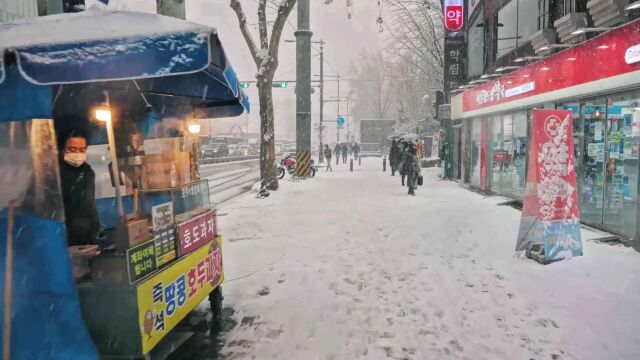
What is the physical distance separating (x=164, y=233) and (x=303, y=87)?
19157mm

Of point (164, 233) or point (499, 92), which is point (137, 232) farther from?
point (499, 92)

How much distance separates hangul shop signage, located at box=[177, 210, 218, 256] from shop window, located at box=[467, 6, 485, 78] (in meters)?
16.4

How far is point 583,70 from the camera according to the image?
30.1ft


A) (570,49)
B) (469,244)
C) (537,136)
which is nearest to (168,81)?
(537,136)

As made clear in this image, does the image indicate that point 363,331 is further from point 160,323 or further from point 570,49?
point 570,49

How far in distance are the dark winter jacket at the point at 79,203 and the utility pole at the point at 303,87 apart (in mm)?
18591

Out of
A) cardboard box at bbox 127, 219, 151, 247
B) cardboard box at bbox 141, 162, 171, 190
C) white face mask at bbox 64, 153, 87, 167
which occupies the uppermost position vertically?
white face mask at bbox 64, 153, 87, 167

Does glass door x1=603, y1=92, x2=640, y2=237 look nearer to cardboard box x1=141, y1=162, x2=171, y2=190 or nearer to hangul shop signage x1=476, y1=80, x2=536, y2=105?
hangul shop signage x1=476, y1=80, x2=536, y2=105

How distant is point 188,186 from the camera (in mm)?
4562

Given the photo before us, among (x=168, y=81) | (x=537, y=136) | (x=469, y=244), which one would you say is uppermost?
(x=168, y=81)

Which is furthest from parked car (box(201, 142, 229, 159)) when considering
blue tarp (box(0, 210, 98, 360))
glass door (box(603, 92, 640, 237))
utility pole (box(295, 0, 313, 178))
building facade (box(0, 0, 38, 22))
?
blue tarp (box(0, 210, 98, 360))

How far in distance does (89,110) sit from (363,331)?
3.73 meters

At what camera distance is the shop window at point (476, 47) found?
18638 mm

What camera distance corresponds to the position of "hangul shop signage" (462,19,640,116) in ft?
24.9
